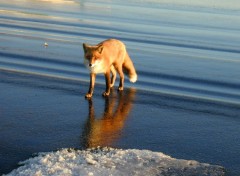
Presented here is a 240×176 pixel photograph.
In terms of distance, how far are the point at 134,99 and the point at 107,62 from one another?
3.38 feet

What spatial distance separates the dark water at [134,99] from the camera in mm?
6473

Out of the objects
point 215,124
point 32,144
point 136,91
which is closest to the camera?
point 32,144

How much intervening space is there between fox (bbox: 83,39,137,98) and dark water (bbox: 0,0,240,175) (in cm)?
29

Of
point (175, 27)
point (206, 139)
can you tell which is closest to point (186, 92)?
point (206, 139)

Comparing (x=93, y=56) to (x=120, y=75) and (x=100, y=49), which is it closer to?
(x=100, y=49)

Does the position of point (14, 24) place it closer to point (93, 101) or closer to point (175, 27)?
point (175, 27)

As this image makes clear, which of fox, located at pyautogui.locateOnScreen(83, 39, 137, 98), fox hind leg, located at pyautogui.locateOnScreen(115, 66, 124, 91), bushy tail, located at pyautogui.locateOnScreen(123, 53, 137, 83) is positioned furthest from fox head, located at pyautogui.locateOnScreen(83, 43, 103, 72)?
bushy tail, located at pyautogui.locateOnScreen(123, 53, 137, 83)

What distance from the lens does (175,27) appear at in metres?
22.4

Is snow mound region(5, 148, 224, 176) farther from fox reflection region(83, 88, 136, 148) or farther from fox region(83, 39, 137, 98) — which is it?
fox region(83, 39, 137, 98)

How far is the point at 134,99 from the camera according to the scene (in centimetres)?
923

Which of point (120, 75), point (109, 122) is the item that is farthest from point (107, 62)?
point (109, 122)

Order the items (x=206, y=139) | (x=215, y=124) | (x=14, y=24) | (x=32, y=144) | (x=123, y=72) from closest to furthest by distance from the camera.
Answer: (x=32, y=144), (x=206, y=139), (x=215, y=124), (x=123, y=72), (x=14, y=24)

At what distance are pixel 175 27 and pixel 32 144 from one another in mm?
17094

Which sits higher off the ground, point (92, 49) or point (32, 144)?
point (92, 49)
